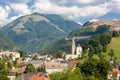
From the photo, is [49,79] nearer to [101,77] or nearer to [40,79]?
[40,79]

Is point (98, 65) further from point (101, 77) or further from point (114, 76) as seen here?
point (114, 76)

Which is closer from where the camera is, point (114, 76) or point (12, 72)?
point (114, 76)

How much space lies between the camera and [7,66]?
18625 cm

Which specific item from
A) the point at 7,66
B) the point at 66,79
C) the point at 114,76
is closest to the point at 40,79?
the point at 66,79

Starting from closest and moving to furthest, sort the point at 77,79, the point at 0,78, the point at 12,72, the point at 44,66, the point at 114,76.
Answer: the point at 77,79 < the point at 0,78 < the point at 114,76 < the point at 12,72 < the point at 44,66

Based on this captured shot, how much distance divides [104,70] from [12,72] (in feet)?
200

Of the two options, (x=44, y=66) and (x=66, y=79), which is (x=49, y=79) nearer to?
(x=66, y=79)

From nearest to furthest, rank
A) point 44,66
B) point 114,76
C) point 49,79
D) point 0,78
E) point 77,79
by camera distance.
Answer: point 77,79
point 0,78
point 49,79
point 114,76
point 44,66

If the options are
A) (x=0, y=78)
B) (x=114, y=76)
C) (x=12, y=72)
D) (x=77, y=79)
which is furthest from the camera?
(x=12, y=72)

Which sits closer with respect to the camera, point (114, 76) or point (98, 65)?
point (98, 65)

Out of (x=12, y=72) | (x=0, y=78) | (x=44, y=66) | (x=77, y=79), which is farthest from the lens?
(x=44, y=66)

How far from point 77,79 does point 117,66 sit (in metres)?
95.2

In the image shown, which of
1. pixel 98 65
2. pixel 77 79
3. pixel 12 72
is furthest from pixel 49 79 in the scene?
pixel 12 72

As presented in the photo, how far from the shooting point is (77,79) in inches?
3580
